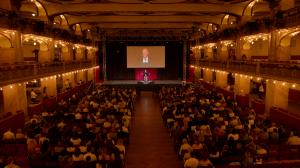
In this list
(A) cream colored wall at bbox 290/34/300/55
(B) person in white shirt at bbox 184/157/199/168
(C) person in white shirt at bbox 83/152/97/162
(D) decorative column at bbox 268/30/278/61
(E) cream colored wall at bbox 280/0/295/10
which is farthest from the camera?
(A) cream colored wall at bbox 290/34/300/55

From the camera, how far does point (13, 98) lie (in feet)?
70.5

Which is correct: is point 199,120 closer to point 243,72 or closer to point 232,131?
point 232,131

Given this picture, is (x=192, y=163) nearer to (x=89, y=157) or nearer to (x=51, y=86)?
(x=89, y=157)

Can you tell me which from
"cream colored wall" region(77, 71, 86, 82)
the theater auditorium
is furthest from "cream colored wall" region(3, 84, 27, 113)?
"cream colored wall" region(77, 71, 86, 82)

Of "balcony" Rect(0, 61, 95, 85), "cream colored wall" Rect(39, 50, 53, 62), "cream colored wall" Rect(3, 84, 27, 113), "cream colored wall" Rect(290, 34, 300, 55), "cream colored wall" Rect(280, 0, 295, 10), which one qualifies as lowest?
"cream colored wall" Rect(3, 84, 27, 113)

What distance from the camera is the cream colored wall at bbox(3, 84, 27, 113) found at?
21.1 meters

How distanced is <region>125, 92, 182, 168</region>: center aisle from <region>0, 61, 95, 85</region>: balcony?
7938 millimetres

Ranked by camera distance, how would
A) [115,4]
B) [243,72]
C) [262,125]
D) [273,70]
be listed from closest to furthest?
[262,125] → [273,70] → [243,72] → [115,4]

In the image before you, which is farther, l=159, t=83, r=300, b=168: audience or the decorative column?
the decorative column

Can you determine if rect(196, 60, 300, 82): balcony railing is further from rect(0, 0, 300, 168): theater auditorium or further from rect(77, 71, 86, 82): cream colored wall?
rect(77, 71, 86, 82): cream colored wall

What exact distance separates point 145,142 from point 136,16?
1991 cm

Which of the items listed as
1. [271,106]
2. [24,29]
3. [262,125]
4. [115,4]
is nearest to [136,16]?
[115,4]

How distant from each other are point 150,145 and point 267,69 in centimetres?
980

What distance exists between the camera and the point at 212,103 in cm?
2383
